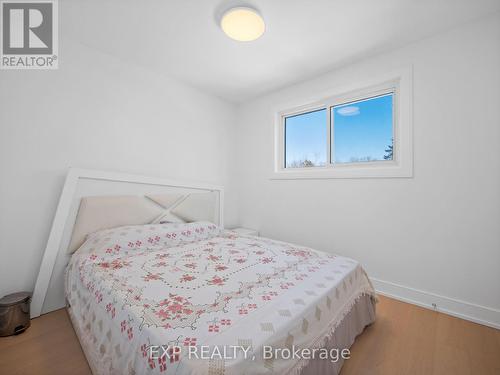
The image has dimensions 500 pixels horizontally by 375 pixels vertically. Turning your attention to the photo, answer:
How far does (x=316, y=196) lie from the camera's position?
275 centimetres

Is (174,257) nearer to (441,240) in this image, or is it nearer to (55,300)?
(55,300)

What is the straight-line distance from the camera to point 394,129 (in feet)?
7.63

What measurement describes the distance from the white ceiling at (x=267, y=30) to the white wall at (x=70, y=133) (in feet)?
0.90

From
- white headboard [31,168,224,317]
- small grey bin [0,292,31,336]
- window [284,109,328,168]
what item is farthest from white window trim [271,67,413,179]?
small grey bin [0,292,31,336]

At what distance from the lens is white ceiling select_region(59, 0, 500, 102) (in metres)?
1.70

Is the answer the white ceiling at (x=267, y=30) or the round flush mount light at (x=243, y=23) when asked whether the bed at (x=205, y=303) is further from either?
the round flush mount light at (x=243, y=23)

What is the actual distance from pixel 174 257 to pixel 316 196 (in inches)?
70.2

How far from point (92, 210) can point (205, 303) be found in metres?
1.54

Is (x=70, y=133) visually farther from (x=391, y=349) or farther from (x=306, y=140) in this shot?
(x=391, y=349)

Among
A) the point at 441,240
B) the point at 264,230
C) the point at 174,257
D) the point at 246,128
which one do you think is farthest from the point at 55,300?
the point at 441,240

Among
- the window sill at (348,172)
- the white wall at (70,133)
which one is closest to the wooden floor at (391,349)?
the white wall at (70,133)

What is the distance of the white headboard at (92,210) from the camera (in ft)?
6.08

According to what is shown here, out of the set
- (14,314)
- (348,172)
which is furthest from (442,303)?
(14,314)

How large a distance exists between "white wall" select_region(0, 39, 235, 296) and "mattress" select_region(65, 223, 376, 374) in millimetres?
468
